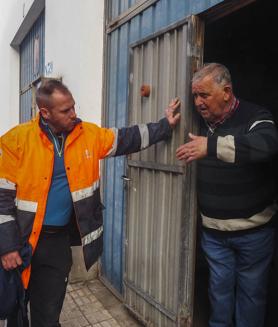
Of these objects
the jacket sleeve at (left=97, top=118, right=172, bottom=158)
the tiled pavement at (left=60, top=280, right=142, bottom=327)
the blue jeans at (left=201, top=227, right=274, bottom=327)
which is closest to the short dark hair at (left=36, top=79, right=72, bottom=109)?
the jacket sleeve at (left=97, top=118, right=172, bottom=158)

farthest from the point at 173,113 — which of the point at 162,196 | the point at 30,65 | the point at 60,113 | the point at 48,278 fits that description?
the point at 30,65

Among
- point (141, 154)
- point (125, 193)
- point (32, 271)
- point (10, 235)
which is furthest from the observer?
point (125, 193)

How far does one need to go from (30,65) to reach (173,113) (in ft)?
25.2

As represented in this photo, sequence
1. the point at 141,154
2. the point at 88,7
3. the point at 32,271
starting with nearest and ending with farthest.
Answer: the point at 32,271 < the point at 141,154 < the point at 88,7

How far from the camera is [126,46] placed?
3523mm

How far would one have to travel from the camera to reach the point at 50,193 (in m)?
2.37

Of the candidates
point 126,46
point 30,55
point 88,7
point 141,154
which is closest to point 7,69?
point 30,55

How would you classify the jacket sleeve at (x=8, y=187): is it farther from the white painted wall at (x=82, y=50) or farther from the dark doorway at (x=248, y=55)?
the dark doorway at (x=248, y=55)

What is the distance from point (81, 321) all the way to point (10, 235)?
4.84 feet

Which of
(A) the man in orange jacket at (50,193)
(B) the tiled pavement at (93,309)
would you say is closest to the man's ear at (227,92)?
(A) the man in orange jacket at (50,193)

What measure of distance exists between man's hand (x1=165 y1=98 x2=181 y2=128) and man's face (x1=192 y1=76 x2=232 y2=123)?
0.24 metres

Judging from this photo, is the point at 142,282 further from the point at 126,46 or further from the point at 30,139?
the point at 126,46

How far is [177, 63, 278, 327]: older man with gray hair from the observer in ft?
7.41

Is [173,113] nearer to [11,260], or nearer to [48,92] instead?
[48,92]
